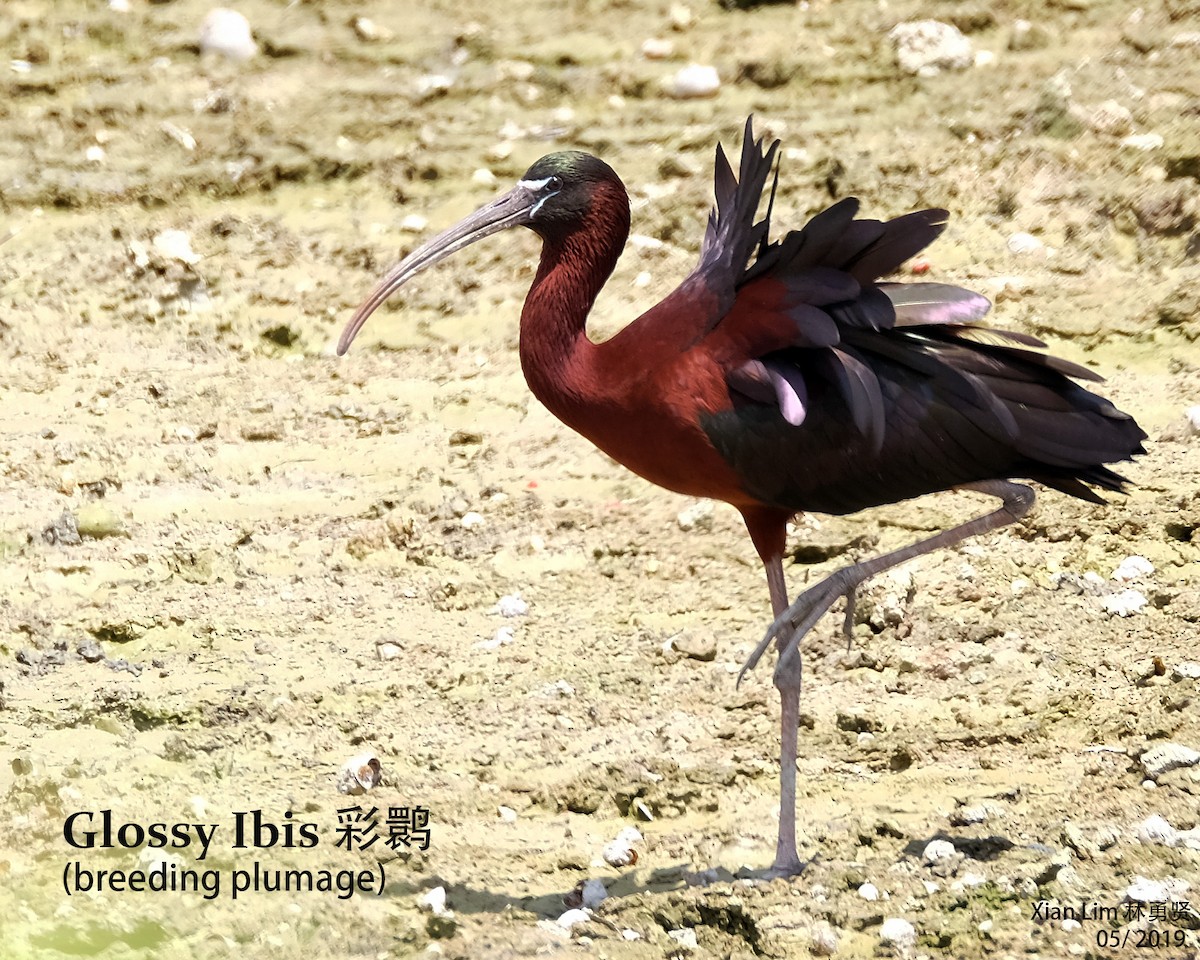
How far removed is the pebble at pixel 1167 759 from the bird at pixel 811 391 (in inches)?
33.4

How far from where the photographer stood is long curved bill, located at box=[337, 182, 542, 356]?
17.4ft

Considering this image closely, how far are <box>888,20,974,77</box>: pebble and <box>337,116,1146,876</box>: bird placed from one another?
215 inches

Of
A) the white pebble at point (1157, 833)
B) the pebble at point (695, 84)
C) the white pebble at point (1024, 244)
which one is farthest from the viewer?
the pebble at point (695, 84)

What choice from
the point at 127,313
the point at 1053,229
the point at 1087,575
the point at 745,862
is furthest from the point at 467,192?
the point at 745,862

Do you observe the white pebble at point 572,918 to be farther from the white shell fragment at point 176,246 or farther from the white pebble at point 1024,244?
the white shell fragment at point 176,246

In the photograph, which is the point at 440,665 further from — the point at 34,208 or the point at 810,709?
the point at 34,208

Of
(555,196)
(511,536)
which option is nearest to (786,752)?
(555,196)

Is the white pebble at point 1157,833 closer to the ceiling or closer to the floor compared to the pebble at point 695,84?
closer to the floor

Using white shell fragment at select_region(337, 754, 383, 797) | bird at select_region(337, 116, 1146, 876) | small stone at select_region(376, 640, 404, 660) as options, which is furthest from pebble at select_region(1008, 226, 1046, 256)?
white shell fragment at select_region(337, 754, 383, 797)

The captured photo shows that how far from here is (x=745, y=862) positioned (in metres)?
4.95

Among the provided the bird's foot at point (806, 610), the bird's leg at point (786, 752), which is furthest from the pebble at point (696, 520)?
the bird's foot at point (806, 610)

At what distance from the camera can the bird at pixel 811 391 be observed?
4852mm

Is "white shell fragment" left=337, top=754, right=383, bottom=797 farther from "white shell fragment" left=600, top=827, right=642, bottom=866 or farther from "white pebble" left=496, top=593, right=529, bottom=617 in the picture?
"white pebble" left=496, top=593, right=529, bottom=617

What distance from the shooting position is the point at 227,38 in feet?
36.2
